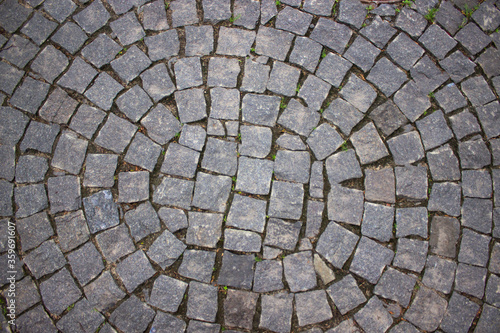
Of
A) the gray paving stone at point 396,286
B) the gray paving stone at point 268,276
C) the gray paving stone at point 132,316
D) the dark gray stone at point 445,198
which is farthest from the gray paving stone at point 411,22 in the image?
the gray paving stone at point 132,316

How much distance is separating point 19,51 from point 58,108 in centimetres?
75

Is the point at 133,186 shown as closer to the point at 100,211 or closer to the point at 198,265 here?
the point at 100,211

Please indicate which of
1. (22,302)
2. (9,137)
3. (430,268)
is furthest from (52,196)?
(430,268)

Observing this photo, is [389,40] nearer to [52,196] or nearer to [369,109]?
[369,109]

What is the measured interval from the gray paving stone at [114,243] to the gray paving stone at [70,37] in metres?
1.91

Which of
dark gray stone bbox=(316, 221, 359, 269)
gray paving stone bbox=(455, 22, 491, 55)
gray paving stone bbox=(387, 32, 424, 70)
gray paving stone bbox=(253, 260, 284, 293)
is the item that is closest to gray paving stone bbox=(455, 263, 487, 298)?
dark gray stone bbox=(316, 221, 359, 269)

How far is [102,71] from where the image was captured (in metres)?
3.37

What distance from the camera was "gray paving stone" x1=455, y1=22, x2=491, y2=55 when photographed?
11.3ft

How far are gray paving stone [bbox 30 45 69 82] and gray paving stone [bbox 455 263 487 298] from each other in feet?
14.3

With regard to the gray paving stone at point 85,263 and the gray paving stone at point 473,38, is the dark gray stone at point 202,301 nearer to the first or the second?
the gray paving stone at point 85,263

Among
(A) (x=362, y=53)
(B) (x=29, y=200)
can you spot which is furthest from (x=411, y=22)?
(B) (x=29, y=200)

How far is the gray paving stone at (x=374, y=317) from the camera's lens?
294 centimetres

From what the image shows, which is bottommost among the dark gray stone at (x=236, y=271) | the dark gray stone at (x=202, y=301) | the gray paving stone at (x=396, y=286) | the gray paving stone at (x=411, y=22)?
the dark gray stone at (x=202, y=301)

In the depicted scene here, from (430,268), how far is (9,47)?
15.4ft
